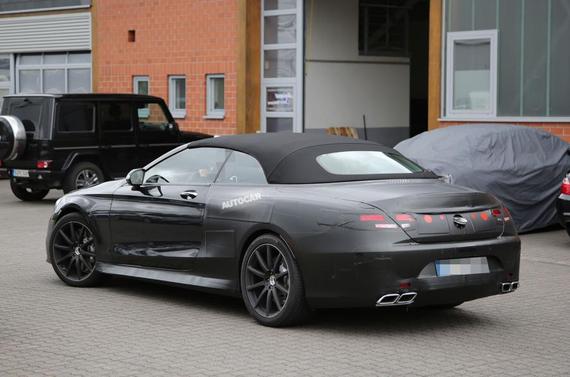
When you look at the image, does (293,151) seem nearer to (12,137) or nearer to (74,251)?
(74,251)

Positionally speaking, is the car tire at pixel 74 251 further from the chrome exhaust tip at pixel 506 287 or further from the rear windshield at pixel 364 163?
the chrome exhaust tip at pixel 506 287

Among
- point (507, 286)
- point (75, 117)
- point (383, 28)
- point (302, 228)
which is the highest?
point (383, 28)

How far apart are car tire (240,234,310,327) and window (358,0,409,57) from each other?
61.7ft

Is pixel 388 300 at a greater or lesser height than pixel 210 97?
lesser

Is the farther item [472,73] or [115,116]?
[472,73]

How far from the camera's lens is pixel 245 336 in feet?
26.2

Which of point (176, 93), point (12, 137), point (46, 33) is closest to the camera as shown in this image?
point (12, 137)

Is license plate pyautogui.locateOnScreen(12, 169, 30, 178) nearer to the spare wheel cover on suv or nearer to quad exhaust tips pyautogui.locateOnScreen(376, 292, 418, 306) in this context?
the spare wheel cover on suv

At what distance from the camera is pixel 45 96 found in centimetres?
1948

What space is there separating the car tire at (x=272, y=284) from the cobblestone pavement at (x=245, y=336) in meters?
0.12

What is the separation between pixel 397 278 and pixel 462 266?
0.54m

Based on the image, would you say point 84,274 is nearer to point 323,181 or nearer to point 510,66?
point 323,181

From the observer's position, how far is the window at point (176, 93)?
27.2 metres

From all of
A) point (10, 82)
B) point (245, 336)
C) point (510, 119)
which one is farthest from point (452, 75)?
point (10, 82)
